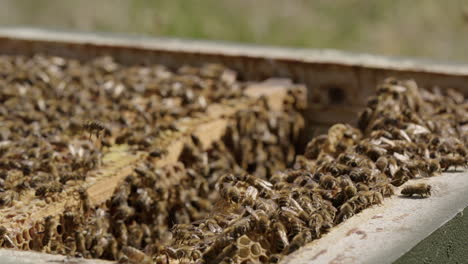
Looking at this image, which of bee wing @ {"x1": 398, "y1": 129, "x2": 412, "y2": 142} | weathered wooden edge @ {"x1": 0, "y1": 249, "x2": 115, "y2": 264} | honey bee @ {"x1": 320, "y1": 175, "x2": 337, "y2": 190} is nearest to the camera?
weathered wooden edge @ {"x1": 0, "y1": 249, "x2": 115, "y2": 264}

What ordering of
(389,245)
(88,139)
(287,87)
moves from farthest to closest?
(287,87)
(88,139)
(389,245)

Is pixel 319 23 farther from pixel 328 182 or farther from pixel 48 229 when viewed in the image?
pixel 48 229

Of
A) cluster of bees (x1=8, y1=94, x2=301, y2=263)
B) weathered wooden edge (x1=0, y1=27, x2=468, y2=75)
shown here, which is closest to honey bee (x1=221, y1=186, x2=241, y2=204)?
cluster of bees (x1=8, y1=94, x2=301, y2=263)

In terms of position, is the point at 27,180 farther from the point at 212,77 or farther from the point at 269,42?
the point at 269,42

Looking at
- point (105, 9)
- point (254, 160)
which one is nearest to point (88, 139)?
point (254, 160)

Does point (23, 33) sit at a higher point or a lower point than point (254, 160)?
higher

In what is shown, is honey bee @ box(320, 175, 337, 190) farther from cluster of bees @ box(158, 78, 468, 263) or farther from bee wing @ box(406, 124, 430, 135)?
bee wing @ box(406, 124, 430, 135)

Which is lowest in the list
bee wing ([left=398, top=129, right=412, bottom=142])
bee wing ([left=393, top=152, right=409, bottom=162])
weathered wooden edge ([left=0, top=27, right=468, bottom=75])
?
bee wing ([left=393, top=152, right=409, bottom=162])
